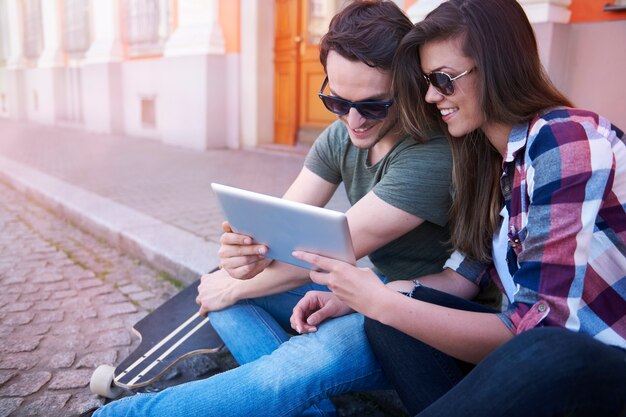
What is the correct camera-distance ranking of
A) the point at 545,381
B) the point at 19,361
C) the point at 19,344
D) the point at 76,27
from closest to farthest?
the point at 545,381, the point at 19,361, the point at 19,344, the point at 76,27

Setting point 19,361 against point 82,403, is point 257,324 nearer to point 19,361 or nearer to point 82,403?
point 82,403

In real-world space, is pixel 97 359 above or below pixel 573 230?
below

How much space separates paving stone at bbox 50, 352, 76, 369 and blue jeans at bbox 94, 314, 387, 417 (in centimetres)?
86

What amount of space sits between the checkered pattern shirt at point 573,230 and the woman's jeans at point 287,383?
503 millimetres

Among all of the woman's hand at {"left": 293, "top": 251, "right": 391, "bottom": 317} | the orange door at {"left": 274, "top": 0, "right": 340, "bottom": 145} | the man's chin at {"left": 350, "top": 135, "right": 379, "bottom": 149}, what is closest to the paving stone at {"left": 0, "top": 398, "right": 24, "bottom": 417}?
the woman's hand at {"left": 293, "top": 251, "right": 391, "bottom": 317}

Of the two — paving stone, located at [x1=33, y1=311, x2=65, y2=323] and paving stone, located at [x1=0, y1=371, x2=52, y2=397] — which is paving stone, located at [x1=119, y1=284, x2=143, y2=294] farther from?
paving stone, located at [x1=0, y1=371, x2=52, y2=397]

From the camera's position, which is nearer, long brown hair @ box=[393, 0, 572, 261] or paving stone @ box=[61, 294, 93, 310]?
long brown hair @ box=[393, 0, 572, 261]

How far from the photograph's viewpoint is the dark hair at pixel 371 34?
1841mm

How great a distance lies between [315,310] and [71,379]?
3.77 ft

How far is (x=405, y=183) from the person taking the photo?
70.7 inches

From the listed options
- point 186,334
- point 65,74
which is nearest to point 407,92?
point 186,334

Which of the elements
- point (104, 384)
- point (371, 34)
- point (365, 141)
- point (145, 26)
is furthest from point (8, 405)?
point (145, 26)

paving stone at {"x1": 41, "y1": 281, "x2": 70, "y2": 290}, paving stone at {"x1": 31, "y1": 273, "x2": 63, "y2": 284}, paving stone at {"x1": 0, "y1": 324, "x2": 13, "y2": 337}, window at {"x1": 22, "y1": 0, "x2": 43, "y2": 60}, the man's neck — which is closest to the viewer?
the man's neck

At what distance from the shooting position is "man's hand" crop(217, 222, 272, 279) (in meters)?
1.87
